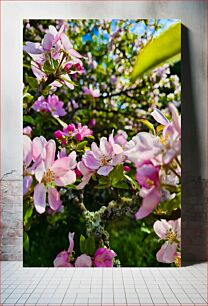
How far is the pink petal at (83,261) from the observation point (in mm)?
3242

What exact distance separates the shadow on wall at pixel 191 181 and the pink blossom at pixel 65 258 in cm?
82

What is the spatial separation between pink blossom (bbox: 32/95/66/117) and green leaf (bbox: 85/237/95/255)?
2.94 feet

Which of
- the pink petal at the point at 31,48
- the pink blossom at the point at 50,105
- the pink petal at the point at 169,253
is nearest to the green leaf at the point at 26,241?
the pink blossom at the point at 50,105

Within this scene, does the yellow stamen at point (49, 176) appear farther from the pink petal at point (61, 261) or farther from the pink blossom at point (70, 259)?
the pink petal at point (61, 261)

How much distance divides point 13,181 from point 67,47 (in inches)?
44.0

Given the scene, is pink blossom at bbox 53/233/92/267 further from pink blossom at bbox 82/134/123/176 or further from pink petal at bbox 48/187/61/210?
pink petal at bbox 48/187/61/210

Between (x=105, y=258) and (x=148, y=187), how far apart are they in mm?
3001

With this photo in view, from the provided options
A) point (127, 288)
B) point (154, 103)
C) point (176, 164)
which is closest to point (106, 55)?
point (154, 103)

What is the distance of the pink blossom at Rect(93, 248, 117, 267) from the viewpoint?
3336mm

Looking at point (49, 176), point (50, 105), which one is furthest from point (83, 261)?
point (49, 176)

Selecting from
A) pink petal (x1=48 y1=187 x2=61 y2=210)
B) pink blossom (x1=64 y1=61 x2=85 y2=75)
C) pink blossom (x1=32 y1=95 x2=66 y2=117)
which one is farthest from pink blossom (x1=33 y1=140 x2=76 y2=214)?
pink blossom (x1=32 y1=95 x2=66 y2=117)

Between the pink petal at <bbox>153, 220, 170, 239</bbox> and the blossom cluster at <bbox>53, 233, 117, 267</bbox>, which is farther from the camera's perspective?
the blossom cluster at <bbox>53, 233, 117, 267</bbox>

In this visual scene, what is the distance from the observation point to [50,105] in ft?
11.1

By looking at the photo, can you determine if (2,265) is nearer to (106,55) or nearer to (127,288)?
(127,288)
